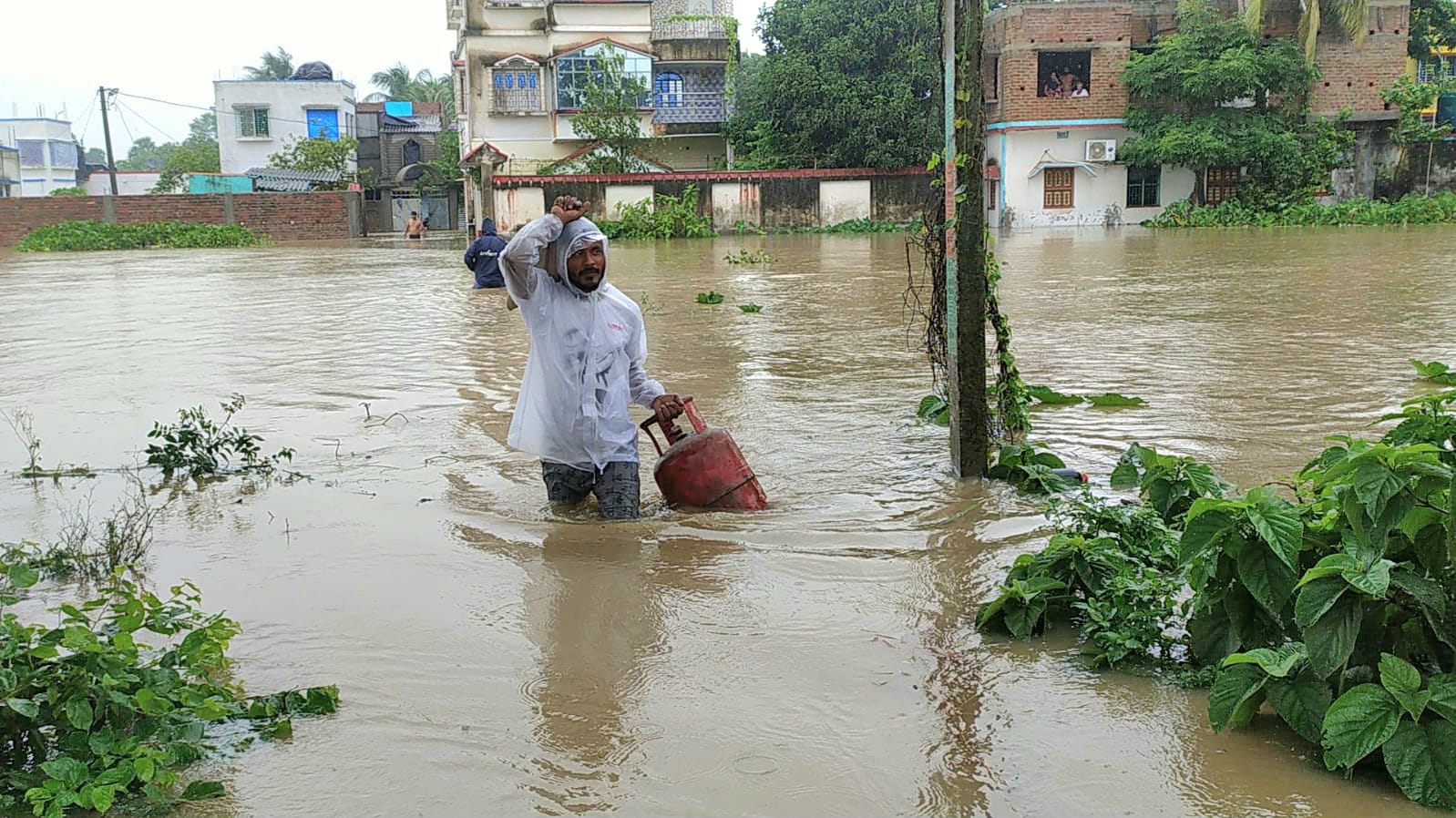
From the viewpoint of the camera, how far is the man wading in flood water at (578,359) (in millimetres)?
4898

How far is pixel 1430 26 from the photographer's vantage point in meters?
34.8

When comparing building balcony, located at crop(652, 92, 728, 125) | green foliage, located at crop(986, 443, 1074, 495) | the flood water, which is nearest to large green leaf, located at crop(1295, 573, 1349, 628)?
the flood water

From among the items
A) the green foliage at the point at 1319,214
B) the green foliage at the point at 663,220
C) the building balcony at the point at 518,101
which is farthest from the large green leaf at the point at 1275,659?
the building balcony at the point at 518,101

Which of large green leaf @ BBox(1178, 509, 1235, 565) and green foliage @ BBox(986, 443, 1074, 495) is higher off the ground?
large green leaf @ BBox(1178, 509, 1235, 565)

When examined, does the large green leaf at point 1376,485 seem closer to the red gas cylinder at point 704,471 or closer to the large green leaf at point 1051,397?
the red gas cylinder at point 704,471

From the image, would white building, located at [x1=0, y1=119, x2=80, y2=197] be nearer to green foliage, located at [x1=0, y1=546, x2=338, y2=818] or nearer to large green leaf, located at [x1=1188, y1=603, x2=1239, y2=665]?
green foliage, located at [x1=0, y1=546, x2=338, y2=818]

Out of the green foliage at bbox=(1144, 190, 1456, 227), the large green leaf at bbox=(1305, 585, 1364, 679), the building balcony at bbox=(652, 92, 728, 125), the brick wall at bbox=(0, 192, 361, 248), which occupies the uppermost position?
the building balcony at bbox=(652, 92, 728, 125)

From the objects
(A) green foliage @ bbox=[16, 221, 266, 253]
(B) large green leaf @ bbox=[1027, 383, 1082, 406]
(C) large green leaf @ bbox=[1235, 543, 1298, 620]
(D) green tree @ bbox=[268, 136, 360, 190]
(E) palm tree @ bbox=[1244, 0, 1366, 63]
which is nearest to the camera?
(C) large green leaf @ bbox=[1235, 543, 1298, 620]

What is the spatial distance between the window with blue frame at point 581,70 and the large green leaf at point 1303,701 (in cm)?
3782

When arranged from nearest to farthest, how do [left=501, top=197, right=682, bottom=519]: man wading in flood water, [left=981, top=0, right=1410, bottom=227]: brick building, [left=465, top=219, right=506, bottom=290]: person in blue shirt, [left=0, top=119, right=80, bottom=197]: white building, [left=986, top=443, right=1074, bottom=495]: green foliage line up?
[left=501, top=197, right=682, bottom=519]: man wading in flood water < [left=465, top=219, right=506, bottom=290]: person in blue shirt < [left=986, top=443, right=1074, bottom=495]: green foliage < [left=981, top=0, right=1410, bottom=227]: brick building < [left=0, top=119, right=80, bottom=197]: white building

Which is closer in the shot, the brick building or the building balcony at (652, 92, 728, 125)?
the brick building

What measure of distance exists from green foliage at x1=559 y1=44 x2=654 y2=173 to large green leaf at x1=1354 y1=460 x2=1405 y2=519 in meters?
35.4

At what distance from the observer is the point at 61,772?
8.39ft

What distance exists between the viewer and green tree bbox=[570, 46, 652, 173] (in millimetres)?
37125
